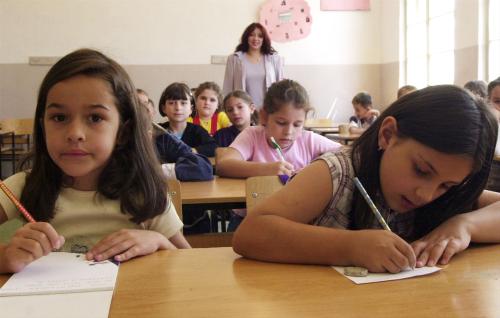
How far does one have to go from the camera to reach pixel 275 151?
234cm

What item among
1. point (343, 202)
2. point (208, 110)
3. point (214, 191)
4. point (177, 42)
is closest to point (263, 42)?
point (208, 110)

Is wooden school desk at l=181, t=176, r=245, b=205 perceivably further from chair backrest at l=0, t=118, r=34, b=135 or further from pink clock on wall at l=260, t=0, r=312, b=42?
pink clock on wall at l=260, t=0, r=312, b=42

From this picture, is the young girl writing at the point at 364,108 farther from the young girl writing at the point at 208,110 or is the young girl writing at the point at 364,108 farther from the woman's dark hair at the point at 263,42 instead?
the young girl writing at the point at 208,110

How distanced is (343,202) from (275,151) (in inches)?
51.0

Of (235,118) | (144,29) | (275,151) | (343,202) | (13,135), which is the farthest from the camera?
(144,29)

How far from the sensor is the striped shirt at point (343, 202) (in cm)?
103

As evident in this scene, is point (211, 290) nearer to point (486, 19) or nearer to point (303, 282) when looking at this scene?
point (303, 282)

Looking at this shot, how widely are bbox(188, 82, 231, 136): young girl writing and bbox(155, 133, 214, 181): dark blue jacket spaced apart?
164 cm

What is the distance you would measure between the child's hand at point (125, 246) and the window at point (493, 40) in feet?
16.5

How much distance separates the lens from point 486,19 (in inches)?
207

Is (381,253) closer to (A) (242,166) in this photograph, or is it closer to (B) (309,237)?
(B) (309,237)

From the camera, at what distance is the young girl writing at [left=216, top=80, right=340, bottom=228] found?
7.18 ft

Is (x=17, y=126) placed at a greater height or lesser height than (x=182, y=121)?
lesser

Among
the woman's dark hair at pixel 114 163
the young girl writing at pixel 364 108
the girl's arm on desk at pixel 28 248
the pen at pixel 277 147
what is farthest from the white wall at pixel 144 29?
the girl's arm on desk at pixel 28 248
